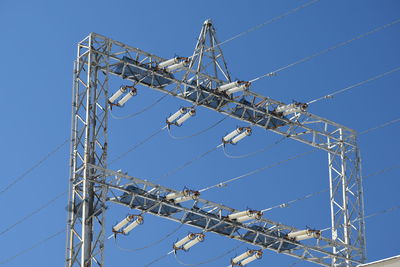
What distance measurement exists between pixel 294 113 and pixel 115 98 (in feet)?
21.1

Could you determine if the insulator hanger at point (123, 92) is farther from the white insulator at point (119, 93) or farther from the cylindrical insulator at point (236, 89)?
the cylindrical insulator at point (236, 89)

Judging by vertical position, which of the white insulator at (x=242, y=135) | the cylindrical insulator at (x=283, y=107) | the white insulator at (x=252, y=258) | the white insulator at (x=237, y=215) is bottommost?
the white insulator at (x=252, y=258)

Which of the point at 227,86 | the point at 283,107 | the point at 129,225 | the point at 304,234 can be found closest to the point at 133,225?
the point at 129,225

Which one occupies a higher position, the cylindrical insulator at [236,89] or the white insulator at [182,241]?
the cylindrical insulator at [236,89]

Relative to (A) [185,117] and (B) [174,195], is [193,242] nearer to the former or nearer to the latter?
(B) [174,195]

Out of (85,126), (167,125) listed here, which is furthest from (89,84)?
(167,125)

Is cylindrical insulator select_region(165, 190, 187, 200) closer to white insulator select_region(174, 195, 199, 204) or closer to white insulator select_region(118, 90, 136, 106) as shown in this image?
white insulator select_region(174, 195, 199, 204)

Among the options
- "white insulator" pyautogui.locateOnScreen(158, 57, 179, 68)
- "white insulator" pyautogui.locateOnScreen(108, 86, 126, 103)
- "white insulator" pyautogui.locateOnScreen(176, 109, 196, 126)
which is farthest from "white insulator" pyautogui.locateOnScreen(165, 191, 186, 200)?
"white insulator" pyautogui.locateOnScreen(158, 57, 179, 68)

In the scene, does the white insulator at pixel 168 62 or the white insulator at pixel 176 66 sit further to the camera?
the white insulator at pixel 176 66

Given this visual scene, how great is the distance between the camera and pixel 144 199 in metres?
39.2

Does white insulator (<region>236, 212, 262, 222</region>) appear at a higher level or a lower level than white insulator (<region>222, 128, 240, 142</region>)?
lower

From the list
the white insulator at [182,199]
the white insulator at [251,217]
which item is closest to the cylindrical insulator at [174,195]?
the white insulator at [182,199]

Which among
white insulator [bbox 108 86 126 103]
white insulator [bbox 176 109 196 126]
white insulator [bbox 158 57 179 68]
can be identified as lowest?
white insulator [bbox 176 109 196 126]

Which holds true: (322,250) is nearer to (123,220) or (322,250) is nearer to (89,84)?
(123,220)
